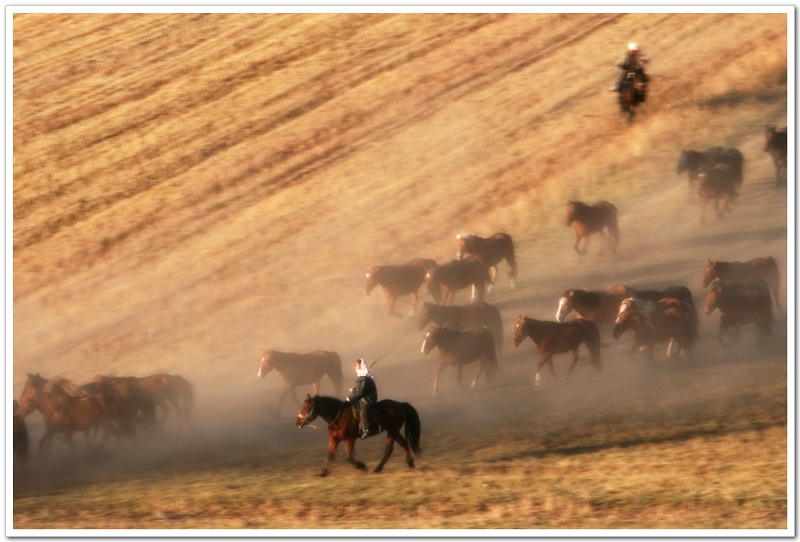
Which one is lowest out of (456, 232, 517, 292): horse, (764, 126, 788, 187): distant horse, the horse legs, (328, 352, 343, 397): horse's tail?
the horse legs

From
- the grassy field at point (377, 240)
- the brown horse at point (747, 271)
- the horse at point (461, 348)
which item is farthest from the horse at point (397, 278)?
the brown horse at point (747, 271)

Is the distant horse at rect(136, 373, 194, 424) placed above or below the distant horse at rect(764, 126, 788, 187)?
below

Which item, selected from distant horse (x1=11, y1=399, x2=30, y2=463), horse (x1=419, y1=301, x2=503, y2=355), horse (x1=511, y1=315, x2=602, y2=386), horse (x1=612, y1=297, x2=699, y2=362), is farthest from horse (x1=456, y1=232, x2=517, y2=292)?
distant horse (x1=11, y1=399, x2=30, y2=463)

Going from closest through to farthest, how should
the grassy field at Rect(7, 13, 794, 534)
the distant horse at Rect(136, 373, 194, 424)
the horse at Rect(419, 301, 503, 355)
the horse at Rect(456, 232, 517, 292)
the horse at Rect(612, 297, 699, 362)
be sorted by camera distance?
the grassy field at Rect(7, 13, 794, 534)
the distant horse at Rect(136, 373, 194, 424)
the horse at Rect(612, 297, 699, 362)
the horse at Rect(419, 301, 503, 355)
the horse at Rect(456, 232, 517, 292)

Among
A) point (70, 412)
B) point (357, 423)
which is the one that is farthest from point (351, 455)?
point (70, 412)

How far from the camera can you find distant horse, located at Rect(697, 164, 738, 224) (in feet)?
91.5

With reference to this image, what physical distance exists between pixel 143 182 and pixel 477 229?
9.25m

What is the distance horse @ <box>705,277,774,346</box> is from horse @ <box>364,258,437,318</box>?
651cm

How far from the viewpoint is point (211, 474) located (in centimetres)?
1933

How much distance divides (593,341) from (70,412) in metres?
10.1

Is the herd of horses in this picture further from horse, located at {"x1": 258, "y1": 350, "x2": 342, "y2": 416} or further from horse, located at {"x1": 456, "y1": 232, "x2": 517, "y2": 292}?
horse, located at {"x1": 456, "y1": 232, "x2": 517, "y2": 292}

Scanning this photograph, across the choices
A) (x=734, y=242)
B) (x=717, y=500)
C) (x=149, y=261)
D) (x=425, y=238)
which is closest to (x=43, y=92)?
(x=149, y=261)

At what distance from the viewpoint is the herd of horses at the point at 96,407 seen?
1972cm

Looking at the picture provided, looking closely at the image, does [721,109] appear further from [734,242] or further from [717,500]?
[717,500]
